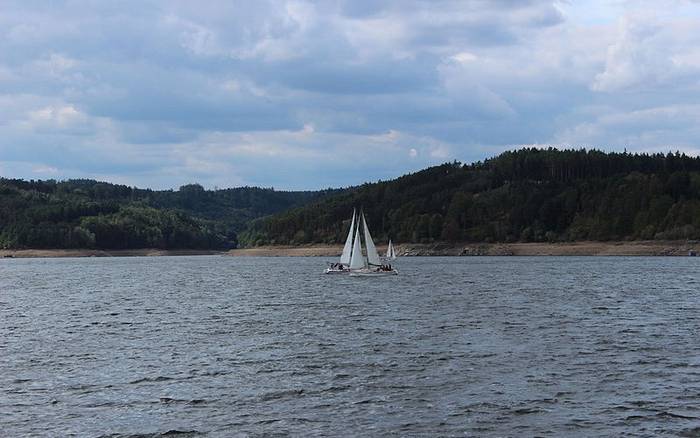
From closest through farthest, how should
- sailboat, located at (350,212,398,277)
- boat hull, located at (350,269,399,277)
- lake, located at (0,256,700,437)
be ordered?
lake, located at (0,256,700,437) → boat hull, located at (350,269,399,277) → sailboat, located at (350,212,398,277)

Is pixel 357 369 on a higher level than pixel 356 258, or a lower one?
lower

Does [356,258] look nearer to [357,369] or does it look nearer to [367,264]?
[367,264]

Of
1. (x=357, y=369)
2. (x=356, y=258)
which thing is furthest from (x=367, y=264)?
(x=357, y=369)

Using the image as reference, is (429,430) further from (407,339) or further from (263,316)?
(263,316)

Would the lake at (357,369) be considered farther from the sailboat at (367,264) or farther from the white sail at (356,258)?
the white sail at (356,258)

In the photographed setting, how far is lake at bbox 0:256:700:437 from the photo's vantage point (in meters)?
27.6

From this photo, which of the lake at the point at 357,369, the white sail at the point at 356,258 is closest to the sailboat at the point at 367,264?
the white sail at the point at 356,258

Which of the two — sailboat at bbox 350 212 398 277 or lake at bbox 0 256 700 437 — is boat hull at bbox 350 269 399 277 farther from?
lake at bbox 0 256 700 437

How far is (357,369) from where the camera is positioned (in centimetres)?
3722

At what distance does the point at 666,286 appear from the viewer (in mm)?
92562

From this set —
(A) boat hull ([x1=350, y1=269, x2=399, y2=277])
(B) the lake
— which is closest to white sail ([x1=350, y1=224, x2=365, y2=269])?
(A) boat hull ([x1=350, y1=269, x2=399, y2=277])

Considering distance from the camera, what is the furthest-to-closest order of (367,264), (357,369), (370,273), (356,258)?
(367,264), (356,258), (370,273), (357,369)

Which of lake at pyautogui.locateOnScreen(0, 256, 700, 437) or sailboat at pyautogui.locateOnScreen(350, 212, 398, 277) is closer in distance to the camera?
lake at pyautogui.locateOnScreen(0, 256, 700, 437)

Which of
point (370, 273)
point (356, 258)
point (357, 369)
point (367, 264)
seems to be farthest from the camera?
point (367, 264)
